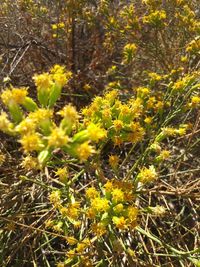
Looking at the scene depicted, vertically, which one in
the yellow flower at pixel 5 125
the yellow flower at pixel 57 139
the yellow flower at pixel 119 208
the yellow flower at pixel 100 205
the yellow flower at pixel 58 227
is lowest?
the yellow flower at pixel 58 227

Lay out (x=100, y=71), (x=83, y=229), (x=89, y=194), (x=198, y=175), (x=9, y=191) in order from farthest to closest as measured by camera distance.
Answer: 1. (x=100, y=71)
2. (x=198, y=175)
3. (x=9, y=191)
4. (x=83, y=229)
5. (x=89, y=194)

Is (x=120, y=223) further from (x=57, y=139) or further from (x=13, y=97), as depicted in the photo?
(x=13, y=97)

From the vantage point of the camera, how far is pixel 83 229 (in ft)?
8.76

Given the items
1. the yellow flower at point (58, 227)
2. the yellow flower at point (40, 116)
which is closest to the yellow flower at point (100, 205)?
the yellow flower at point (58, 227)

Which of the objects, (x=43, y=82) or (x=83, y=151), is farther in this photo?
(x=43, y=82)

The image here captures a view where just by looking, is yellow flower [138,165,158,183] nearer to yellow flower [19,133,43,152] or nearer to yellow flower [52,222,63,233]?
yellow flower [52,222,63,233]

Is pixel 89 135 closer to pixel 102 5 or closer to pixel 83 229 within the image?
pixel 83 229

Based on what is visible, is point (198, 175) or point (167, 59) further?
point (167, 59)

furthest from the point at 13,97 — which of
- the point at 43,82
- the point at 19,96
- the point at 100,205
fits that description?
the point at 100,205

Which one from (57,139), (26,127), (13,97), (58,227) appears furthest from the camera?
(58,227)

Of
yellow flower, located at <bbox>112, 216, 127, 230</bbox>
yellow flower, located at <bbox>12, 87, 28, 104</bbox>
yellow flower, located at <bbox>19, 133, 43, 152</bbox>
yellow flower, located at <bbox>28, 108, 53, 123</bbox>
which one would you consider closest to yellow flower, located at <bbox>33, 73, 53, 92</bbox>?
yellow flower, located at <bbox>12, 87, 28, 104</bbox>

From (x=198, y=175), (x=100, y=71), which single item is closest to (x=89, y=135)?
(x=198, y=175)

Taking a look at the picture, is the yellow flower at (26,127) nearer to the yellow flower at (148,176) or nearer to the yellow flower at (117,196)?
the yellow flower at (117,196)

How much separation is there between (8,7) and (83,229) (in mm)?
3658
